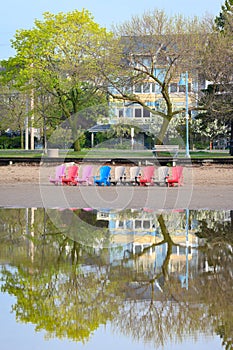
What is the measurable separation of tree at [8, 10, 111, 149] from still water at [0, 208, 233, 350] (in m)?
33.2

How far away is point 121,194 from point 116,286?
14267 mm

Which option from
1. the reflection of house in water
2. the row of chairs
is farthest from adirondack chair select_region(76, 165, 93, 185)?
the reflection of house in water

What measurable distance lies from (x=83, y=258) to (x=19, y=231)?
315 centimetres

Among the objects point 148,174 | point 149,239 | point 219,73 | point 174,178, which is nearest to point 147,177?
point 148,174

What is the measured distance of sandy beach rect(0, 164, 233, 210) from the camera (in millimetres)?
18344

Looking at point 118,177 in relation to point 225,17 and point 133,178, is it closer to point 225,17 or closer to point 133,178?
point 133,178

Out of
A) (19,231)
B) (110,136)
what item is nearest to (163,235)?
(19,231)

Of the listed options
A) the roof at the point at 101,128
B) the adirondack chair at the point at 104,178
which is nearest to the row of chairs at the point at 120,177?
the adirondack chair at the point at 104,178

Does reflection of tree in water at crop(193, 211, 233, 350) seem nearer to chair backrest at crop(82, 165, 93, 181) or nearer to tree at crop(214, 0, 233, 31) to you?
chair backrest at crop(82, 165, 93, 181)

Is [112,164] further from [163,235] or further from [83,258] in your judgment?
[83,258]

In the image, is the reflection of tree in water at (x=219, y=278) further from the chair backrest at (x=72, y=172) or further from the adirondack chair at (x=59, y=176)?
the adirondack chair at (x=59, y=176)

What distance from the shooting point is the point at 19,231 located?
12.5 meters

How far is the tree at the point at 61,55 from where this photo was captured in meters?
45.8

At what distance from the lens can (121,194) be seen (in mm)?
21953
